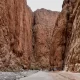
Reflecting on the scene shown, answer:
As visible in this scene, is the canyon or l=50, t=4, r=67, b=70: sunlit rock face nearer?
the canyon

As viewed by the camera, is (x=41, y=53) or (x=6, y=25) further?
(x=41, y=53)

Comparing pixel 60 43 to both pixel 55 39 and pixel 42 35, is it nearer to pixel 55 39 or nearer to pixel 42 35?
pixel 55 39

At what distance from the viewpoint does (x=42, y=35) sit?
233ft

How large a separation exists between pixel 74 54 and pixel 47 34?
196ft

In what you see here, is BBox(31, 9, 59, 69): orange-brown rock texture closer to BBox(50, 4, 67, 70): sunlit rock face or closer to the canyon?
the canyon

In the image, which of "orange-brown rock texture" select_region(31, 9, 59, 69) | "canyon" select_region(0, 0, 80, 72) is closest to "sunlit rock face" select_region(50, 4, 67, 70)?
"canyon" select_region(0, 0, 80, 72)

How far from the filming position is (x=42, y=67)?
63.1 metres

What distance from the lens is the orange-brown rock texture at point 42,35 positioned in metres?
65.2

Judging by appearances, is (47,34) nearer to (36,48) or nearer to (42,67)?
(36,48)

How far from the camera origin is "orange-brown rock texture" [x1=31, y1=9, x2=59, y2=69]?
6519 cm

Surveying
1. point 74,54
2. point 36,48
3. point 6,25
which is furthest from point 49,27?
point 74,54

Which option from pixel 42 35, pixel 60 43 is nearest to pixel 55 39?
pixel 60 43

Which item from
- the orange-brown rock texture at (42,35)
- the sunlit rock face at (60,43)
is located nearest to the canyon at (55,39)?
the sunlit rock face at (60,43)

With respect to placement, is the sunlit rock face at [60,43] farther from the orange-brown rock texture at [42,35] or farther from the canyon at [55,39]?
the orange-brown rock texture at [42,35]
